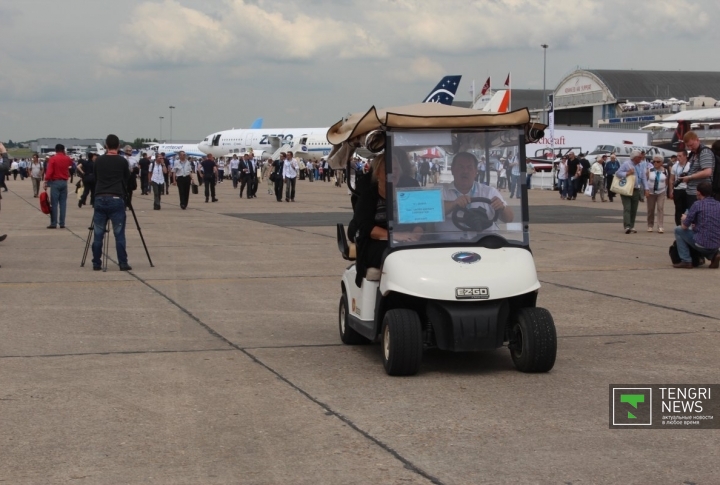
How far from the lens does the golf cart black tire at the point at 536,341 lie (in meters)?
7.35

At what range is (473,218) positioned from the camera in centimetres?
780

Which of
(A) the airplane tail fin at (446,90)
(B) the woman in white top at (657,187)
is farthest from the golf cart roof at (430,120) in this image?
(A) the airplane tail fin at (446,90)

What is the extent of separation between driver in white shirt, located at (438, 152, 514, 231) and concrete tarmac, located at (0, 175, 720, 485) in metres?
1.19

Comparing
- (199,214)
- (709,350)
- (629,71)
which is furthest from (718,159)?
(629,71)

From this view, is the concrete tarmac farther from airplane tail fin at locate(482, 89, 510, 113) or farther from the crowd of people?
airplane tail fin at locate(482, 89, 510, 113)

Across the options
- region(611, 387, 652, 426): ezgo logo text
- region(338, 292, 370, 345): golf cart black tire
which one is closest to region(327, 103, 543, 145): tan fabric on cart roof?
region(338, 292, 370, 345): golf cart black tire

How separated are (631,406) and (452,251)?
6.06 ft

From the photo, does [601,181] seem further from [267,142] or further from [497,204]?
[267,142]

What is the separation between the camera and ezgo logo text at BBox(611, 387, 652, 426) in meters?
6.16

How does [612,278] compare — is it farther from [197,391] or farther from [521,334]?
[197,391]

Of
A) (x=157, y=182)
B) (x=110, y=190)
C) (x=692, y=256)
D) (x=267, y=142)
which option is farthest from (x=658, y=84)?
(x=110, y=190)

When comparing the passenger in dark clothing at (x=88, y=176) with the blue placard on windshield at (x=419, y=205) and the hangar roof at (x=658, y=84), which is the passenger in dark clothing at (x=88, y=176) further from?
the hangar roof at (x=658, y=84)

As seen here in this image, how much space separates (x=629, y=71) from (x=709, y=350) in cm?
10112

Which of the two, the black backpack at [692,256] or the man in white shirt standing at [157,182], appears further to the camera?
the man in white shirt standing at [157,182]
